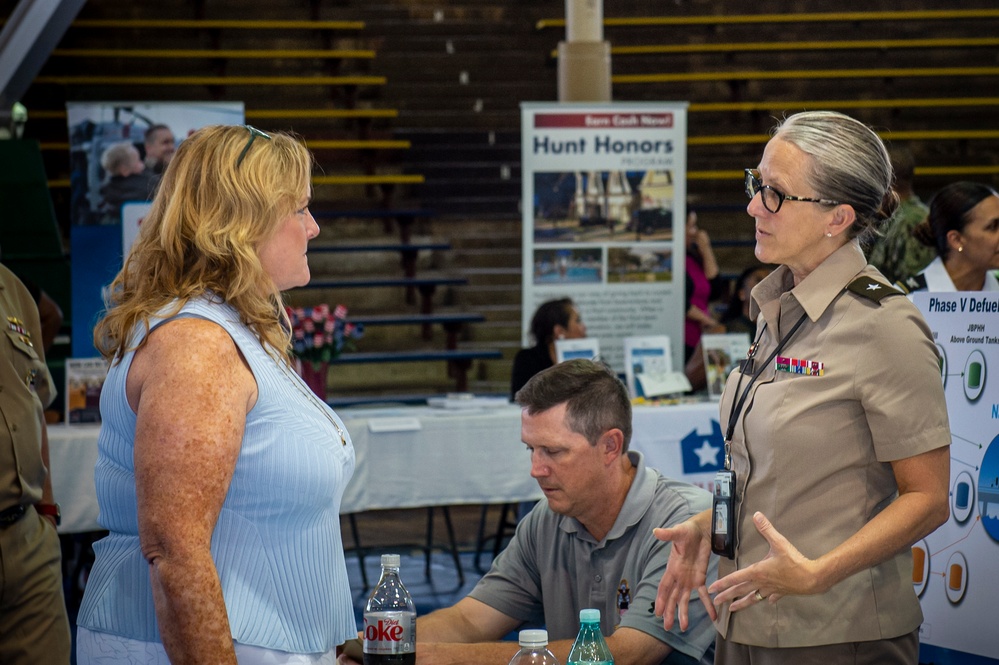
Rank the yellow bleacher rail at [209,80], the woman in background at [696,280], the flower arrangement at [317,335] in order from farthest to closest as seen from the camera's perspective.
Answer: the yellow bleacher rail at [209,80] → the woman in background at [696,280] → the flower arrangement at [317,335]

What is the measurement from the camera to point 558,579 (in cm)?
234

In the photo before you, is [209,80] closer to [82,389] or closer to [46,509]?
[82,389]

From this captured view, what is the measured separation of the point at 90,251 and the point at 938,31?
8374 mm

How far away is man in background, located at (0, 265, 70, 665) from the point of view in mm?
2459

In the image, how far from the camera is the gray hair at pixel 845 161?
1.65 metres

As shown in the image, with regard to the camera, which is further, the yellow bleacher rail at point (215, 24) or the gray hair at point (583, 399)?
the yellow bleacher rail at point (215, 24)

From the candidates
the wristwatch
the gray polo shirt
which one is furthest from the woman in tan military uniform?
the wristwatch

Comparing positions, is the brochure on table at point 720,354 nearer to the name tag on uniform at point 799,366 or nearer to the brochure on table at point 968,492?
the brochure on table at point 968,492

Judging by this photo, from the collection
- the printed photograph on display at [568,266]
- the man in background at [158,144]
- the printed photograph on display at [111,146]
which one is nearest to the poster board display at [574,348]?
the printed photograph on display at [568,266]

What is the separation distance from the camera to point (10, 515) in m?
2.49

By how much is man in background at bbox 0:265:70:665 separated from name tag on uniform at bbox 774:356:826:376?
5.36 ft

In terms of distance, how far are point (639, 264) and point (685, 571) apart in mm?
4191

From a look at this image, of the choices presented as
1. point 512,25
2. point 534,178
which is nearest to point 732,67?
point 512,25

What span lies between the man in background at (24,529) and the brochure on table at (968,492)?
2012 mm
